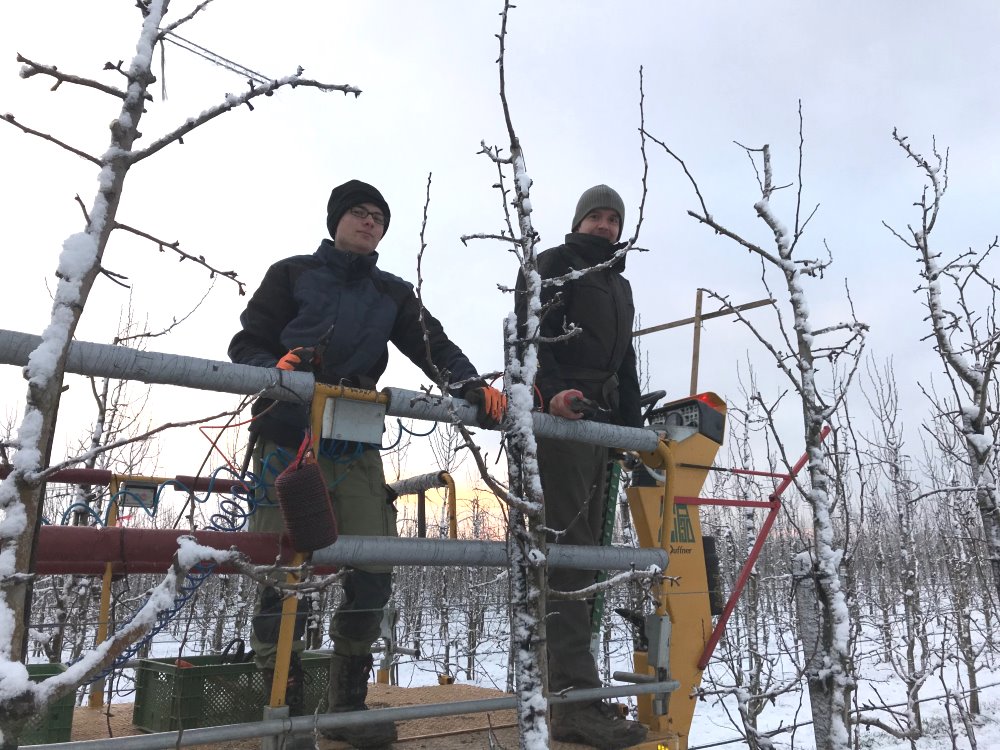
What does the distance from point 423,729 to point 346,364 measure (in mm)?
1408

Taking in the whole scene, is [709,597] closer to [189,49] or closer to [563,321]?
[563,321]

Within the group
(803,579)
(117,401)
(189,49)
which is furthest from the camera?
(117,401)

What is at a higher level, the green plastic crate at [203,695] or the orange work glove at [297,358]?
the orange work glove at [297,358]

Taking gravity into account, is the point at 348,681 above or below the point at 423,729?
above

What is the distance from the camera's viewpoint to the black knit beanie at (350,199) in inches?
122

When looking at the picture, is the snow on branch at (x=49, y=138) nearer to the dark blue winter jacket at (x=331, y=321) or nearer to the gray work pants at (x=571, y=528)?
the dark blue winter jacket at (x=331, y=321)

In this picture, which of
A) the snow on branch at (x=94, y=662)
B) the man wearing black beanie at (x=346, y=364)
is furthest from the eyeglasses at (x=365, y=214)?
the snow on branch at (x=94, y=662)

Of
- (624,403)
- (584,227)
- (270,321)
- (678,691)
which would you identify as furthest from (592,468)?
(270,321)

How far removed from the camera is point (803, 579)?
7.43 feet

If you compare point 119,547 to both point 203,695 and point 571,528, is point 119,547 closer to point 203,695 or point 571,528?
point 203,695

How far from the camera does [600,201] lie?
359 cm

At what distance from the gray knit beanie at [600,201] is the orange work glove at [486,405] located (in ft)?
5.46

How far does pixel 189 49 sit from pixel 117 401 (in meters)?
9.00

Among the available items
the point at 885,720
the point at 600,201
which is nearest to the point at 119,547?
the point at 600,201
